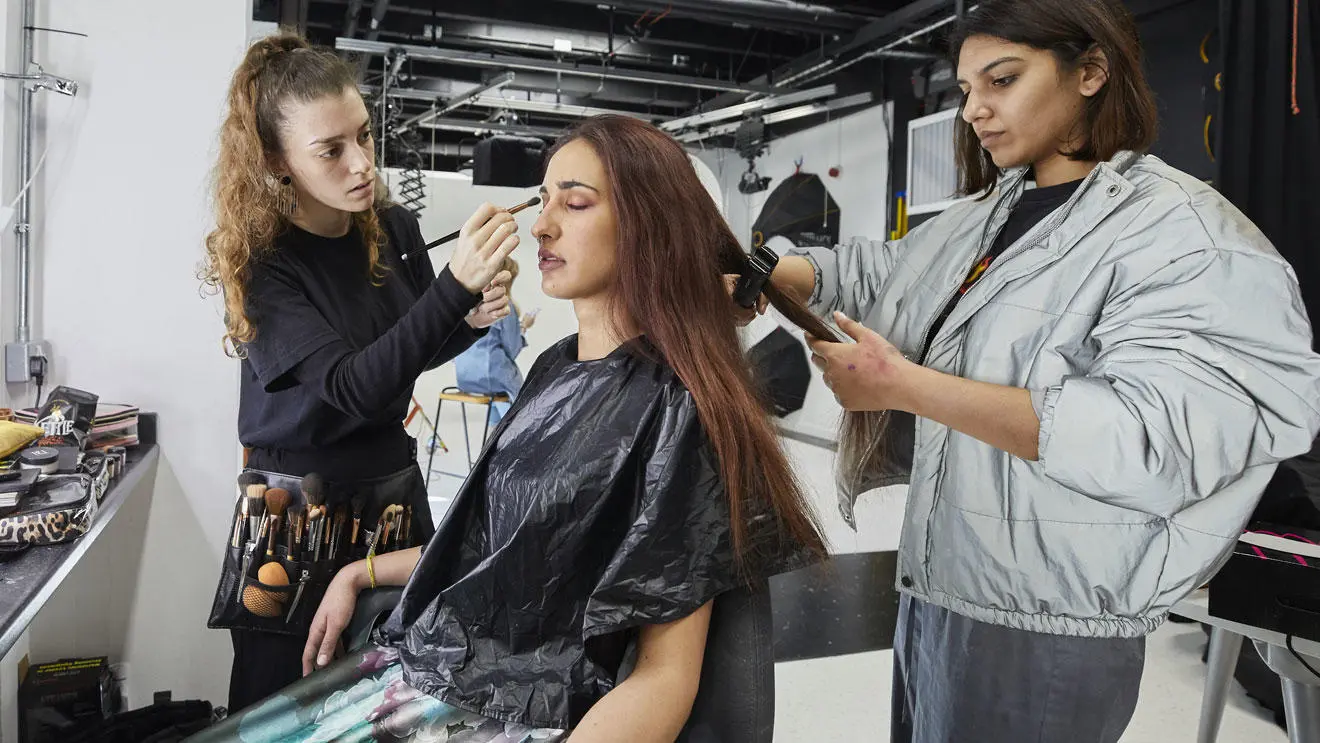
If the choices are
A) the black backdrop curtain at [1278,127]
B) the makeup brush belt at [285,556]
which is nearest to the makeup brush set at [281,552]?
the makeup brush belt at [285,556]

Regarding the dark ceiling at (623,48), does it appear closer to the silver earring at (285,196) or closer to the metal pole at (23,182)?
the metal pole at (23,182)

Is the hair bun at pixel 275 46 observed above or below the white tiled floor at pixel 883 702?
above

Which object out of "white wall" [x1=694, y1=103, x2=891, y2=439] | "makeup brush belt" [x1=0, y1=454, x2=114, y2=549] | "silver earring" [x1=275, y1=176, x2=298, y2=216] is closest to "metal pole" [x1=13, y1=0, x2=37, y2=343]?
"makeup brush belt" [x1=0, y1=454, x2=114, y2=549]

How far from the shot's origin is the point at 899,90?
7.33m

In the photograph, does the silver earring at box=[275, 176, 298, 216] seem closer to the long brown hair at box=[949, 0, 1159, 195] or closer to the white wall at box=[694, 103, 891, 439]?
the long brown hair at box=[949, 0, 1159, 195]

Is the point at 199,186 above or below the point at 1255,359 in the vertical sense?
above

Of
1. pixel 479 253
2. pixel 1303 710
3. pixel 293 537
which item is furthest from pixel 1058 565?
pixel 293 537

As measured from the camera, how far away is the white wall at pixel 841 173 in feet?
24.7

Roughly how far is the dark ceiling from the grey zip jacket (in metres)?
4.85

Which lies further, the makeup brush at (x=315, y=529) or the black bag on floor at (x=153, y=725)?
the black bag on floor at (x=153, y=725)

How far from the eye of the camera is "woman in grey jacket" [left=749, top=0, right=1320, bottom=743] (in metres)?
1.12

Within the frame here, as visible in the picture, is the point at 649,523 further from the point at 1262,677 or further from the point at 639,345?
the point at 1262,677

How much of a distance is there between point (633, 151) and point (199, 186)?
1.46m

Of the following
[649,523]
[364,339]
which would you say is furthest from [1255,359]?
[364,339]
